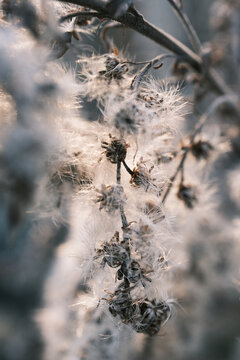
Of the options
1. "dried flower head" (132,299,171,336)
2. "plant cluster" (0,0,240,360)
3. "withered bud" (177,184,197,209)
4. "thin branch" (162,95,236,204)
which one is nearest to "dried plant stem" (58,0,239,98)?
"plant cluster" (0,0,240,360)

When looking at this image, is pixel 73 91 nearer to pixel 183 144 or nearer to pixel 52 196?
pixel 52 196

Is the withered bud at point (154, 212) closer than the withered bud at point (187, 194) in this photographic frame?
Yes

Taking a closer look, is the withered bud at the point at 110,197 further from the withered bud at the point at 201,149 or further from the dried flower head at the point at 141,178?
the withered bud at the point at 201,149

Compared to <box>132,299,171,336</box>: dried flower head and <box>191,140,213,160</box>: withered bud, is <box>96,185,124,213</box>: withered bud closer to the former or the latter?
<box>132,299,171,336</box>: dried flower head

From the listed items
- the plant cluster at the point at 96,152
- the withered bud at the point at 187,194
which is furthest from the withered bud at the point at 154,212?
the withered bud at the point at 187,194

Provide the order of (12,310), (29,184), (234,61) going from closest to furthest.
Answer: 1. (29,184)
2. (234,61)
3. (12,310)

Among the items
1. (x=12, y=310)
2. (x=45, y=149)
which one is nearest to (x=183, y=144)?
(x=45, y=149)
